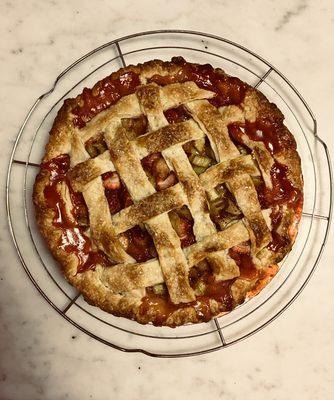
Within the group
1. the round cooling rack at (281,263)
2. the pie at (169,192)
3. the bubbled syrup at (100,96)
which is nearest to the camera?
the pie at (169,192)

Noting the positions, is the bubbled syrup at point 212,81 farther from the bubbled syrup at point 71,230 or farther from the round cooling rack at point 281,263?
the bubbled syrup at point 71,230

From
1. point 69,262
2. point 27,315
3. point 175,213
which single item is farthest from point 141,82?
point 27,315

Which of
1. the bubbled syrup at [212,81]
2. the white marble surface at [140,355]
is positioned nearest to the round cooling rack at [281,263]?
the white marble surface at [140,355]

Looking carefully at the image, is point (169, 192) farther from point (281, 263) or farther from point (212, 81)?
point (281, 263)

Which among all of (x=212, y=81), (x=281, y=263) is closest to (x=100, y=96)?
(x=212, y=81)

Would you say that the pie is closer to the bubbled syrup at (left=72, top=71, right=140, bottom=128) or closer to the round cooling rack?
the bubbled syrup at (left=72, top=71, right=140, bottom=128)

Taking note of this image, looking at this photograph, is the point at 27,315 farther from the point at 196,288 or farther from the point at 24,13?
the point at 24,13
